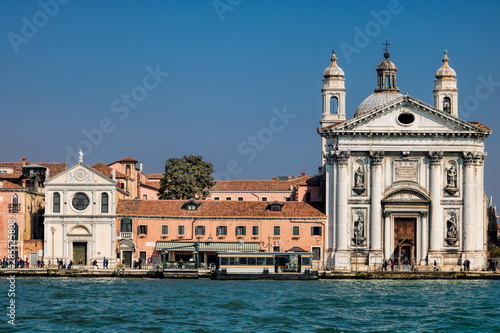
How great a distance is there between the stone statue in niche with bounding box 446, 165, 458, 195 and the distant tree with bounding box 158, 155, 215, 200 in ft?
65.4

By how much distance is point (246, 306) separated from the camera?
47781 millimetres

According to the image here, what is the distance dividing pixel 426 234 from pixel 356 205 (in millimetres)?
4422

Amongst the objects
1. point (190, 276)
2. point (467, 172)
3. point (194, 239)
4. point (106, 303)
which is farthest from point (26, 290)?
point (467, 172)

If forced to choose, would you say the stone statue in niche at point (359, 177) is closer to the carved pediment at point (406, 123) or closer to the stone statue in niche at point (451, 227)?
the carved pediment at point (406, 123)

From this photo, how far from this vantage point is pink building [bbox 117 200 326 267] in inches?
2751

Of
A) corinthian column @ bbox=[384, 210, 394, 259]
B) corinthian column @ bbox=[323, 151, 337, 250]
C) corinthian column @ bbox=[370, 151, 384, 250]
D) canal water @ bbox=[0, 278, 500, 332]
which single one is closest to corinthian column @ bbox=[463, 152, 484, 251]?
corinthian column @ bbox=[384, 210, 394, 259]

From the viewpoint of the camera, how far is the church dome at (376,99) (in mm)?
77688

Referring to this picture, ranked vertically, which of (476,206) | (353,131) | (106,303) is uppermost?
(353,131)

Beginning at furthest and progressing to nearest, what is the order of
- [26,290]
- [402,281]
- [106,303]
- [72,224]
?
1. [72,224]
2. [402,281]
3. [26,290]
4. [106,303]

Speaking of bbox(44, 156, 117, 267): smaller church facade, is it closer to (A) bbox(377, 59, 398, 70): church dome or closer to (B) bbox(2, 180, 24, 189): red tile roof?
(B) bbox(2, 180, 24, 189): red tile roof

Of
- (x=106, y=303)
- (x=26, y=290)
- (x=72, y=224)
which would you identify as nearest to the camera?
(x=106, y=303)

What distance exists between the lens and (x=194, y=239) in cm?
7031

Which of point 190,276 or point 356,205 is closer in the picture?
point 190,276

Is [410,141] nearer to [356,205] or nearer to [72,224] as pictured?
[356,205]
